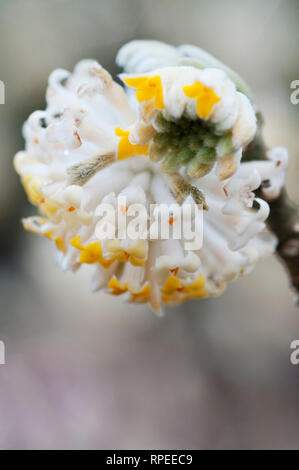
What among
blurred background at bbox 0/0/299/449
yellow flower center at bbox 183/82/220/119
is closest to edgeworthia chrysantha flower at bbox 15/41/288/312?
yellow flower center at bbox 183/82/220/119

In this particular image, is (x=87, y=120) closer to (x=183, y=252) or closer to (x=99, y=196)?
(x=99, y=196)

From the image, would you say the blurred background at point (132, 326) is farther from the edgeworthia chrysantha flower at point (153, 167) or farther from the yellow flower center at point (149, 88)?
the yellow flower center at point (149, 88)

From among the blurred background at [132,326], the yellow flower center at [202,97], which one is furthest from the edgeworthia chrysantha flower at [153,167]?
the blurred background at [132,326]

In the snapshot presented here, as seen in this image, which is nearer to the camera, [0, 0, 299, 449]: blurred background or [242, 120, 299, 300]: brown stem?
[242, 120, 299, 300]: brown stem

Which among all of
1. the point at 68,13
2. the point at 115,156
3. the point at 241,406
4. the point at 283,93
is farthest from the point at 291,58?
the point at 115,156

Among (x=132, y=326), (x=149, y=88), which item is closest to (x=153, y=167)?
(x=149, y=88)

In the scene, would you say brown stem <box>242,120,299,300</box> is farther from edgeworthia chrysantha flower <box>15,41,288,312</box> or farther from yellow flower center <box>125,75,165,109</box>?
yellow flower center <box>125,75,165,109</box>
